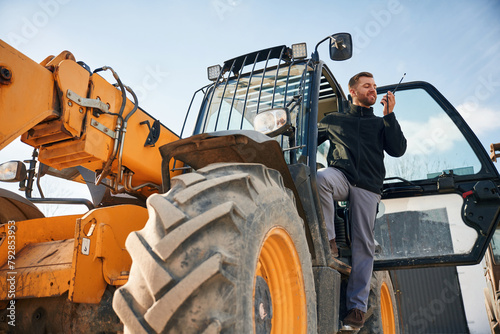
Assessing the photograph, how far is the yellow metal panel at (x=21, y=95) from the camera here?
2.13 m

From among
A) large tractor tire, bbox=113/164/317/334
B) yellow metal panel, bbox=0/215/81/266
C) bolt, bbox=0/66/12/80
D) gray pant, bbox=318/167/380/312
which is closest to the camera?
large tractor tire, bbox=113/164/317/334

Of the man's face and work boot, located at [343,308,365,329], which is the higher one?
the man's face

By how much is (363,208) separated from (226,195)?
5.26 ft

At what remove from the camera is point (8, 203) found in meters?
2.95

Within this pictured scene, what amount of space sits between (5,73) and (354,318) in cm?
255

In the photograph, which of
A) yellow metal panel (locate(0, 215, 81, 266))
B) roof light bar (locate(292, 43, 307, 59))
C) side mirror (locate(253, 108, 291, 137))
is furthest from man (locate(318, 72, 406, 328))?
yellow metal panel (locate(0, 215, 81, 266))

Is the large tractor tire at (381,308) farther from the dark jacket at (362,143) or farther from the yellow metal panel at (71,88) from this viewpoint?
the yellow metal panel at (71,88)

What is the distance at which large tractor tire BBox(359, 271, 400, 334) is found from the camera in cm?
376

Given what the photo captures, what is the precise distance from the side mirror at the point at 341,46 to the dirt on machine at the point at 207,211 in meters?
0.01

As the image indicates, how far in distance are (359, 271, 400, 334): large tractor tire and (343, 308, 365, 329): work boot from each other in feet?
3.02

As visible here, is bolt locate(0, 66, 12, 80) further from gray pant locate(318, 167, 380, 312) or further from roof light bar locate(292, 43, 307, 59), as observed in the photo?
roof light bar locate(292, 43, 307, 59)

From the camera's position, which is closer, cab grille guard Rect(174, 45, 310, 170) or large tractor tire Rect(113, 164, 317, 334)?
large tractor tire Rect(113, 164, 317, 334)

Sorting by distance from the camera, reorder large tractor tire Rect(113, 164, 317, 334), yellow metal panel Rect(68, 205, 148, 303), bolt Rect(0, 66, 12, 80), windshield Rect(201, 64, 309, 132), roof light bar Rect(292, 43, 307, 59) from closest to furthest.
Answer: large tractor tire Rect(113, 164, 317, 334)
bolt Rect(0, 66, 12, 80)
yellow metal panel Rect(68, 205, 148, 303)
windshield Rect(201, 64, 309, 132)
roof light bar Rect(292, 43, 307, 59)

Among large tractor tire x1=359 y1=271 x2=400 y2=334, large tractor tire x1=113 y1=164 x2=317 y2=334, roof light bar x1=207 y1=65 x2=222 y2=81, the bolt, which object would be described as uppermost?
roof light bar x1=207 y1=65 x2=222 y2=81
